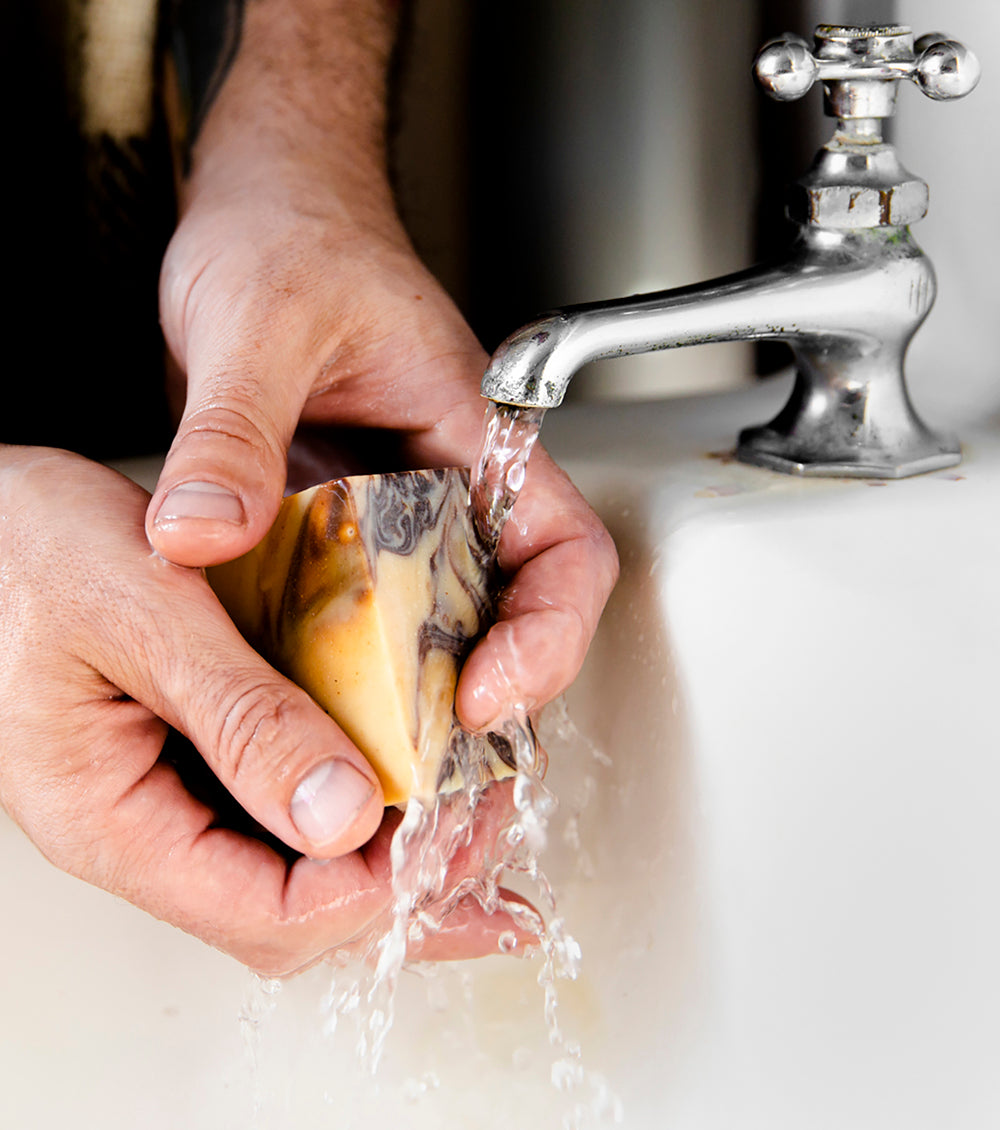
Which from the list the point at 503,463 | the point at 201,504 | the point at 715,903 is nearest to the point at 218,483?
the point at 201,504

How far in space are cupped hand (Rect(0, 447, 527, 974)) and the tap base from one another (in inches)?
9.6

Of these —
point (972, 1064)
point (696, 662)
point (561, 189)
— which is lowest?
point (972, 1064)

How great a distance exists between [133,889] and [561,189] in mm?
438

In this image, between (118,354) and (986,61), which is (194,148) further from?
(986,61)

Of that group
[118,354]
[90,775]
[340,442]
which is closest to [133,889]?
[90,775]

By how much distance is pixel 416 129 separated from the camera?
0.68m

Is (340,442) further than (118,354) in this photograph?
No

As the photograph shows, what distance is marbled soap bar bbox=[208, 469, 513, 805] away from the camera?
0.36m

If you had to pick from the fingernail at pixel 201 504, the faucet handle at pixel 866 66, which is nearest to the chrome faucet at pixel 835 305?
the faucet handle at pixel 866 66

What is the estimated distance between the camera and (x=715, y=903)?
45 centimetres

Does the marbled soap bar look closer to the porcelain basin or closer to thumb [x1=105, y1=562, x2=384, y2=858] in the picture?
thumb [x1=105, y1=562, x2=384, y2=858]

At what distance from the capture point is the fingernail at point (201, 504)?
1.17 ft

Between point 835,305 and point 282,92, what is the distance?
0.31m

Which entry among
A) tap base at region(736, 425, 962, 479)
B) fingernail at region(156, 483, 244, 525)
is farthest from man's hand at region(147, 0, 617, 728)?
tap base at region(736, 425, 962, 479)
